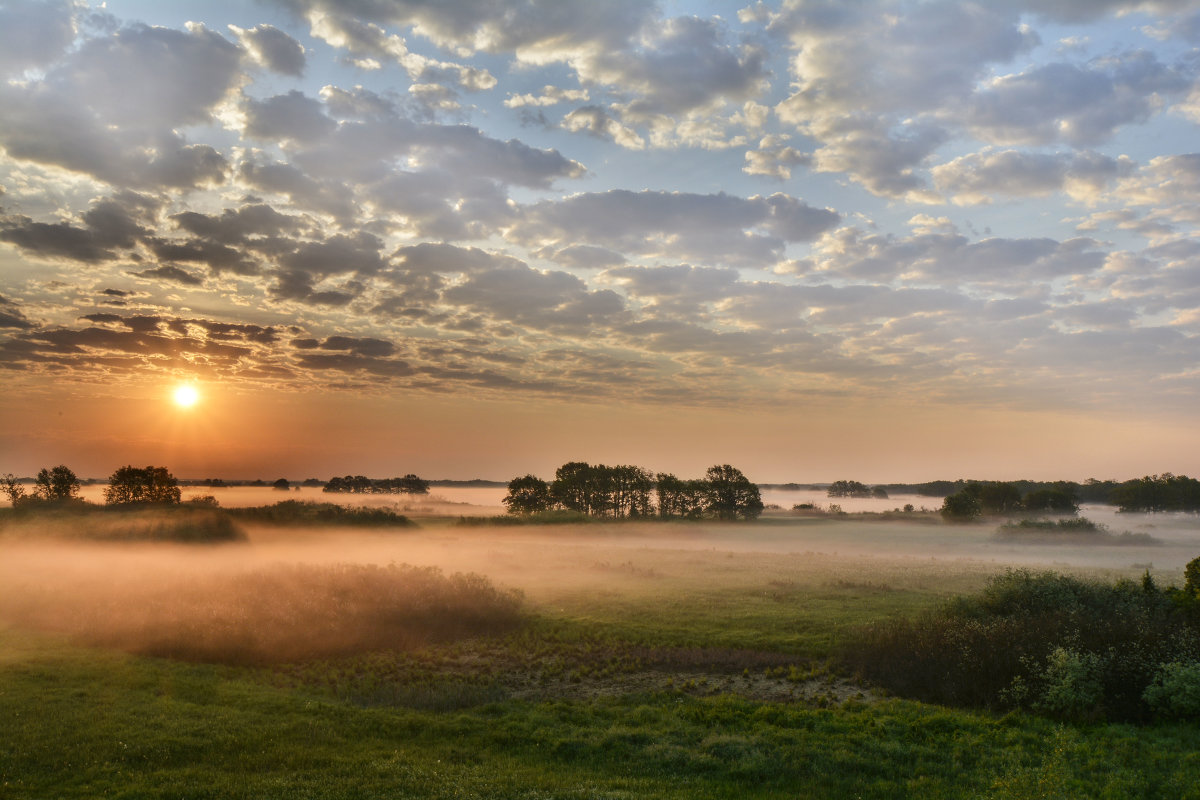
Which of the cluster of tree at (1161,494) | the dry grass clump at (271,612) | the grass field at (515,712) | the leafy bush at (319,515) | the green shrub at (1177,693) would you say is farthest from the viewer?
the cluster of tree at (1161,494)

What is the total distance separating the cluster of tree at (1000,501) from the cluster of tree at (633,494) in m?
32.3

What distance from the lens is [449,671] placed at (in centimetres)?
2348

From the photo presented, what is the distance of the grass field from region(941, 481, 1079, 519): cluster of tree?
3093 inches

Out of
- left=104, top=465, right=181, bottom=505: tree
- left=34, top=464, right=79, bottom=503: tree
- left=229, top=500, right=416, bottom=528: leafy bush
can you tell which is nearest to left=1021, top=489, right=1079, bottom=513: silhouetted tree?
left=229, top=500, right=416, bottom=528: leafy bush

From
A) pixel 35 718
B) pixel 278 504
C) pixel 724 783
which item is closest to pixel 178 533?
pixel 278 504

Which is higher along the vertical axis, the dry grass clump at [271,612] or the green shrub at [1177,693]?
the green shrub at [1177,693]

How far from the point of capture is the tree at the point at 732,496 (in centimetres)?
11800

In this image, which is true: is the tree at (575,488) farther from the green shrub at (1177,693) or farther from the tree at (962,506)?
the green shrub at (1177,693)

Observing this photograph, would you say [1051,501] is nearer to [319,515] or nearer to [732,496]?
[732,496]

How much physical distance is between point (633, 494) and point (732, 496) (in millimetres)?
18125

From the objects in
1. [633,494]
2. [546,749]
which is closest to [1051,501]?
[633,494]

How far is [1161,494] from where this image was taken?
373 ft

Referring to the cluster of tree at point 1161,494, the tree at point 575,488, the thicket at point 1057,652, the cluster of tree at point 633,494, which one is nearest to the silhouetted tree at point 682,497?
the cluster of tree at point 633,494

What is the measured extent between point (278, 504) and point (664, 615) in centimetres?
6531
